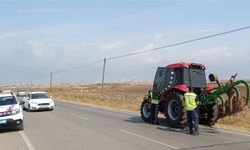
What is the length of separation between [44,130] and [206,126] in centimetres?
671

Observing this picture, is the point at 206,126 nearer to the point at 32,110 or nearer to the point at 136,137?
the point at 136,137

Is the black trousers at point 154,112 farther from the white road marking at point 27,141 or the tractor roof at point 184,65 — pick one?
the white road marking at point 27,141

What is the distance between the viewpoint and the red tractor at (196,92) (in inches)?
649

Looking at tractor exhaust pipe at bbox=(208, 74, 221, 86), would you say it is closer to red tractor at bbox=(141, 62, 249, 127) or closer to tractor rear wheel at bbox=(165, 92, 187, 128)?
red tractor at bbox=(141, 62, 249, 127)

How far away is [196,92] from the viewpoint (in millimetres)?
17953

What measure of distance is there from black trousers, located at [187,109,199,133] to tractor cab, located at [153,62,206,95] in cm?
200

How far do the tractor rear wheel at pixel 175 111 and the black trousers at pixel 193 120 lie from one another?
3.87ft

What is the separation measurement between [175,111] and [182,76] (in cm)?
152

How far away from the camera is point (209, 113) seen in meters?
17.3

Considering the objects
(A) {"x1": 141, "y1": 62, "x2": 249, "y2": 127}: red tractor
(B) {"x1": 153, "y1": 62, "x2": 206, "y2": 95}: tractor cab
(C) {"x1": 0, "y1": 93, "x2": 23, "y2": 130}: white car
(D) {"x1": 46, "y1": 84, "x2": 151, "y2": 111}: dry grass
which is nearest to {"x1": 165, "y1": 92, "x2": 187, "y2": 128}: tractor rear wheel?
(A) {"x1": 141, "y1": 62, "x2": 249, "y2": 127}: red tractor

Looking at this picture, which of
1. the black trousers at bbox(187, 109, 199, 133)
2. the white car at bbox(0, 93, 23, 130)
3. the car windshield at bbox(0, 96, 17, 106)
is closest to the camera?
the black trousers at bbox(187, 109, 199, 133)

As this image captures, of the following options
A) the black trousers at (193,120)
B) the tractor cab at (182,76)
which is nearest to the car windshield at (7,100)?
the tractor cab at (182,76)

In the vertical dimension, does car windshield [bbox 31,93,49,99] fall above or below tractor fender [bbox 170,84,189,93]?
below

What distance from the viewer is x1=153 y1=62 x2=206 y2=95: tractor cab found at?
58.2 feet
